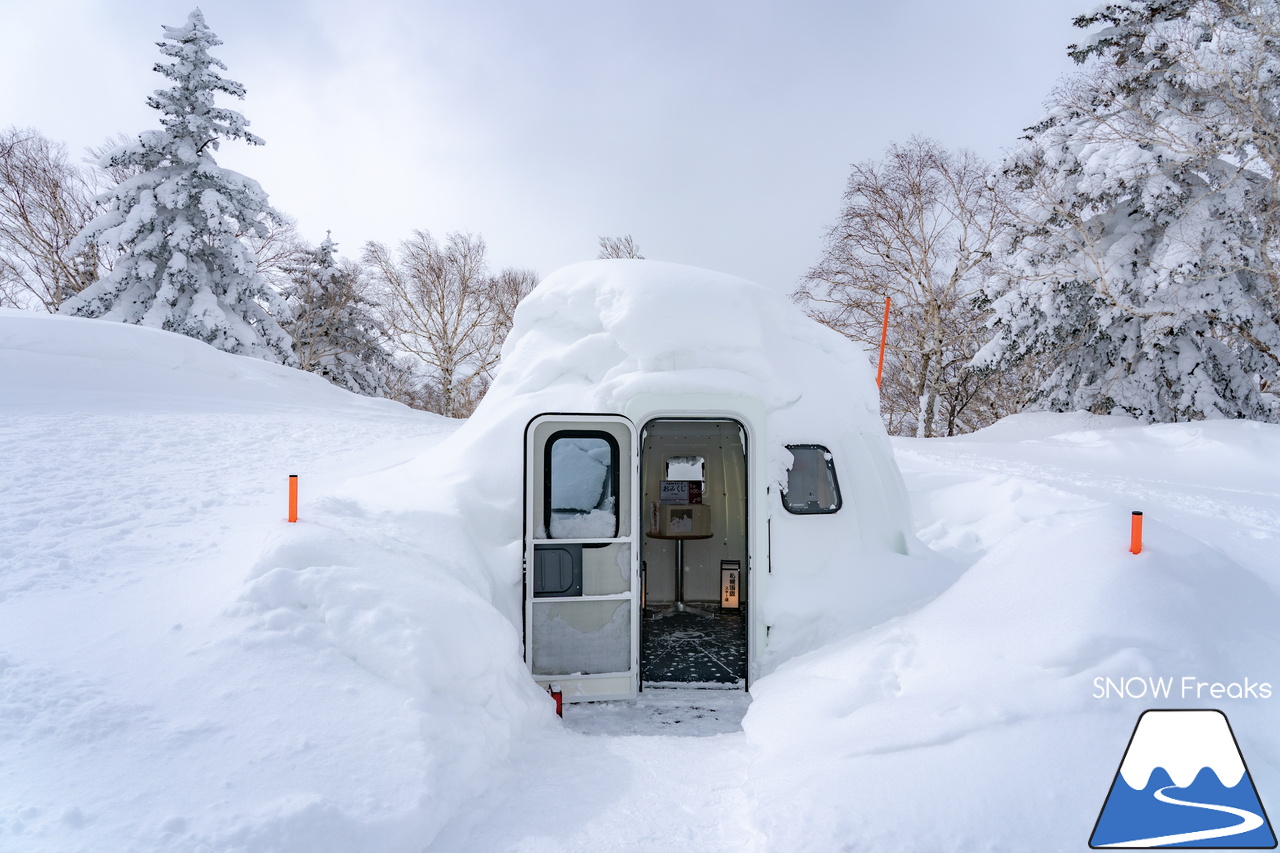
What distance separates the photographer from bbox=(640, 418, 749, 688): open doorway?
294 inches

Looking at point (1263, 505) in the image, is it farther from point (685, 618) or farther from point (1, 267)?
point (1, 267)

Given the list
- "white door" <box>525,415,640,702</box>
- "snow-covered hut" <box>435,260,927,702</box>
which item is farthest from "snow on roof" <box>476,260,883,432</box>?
"white door" <box>525,415,640,702</box>

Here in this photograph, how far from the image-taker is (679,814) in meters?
3.09

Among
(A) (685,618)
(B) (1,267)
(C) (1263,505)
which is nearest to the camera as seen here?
(A) (685,618)

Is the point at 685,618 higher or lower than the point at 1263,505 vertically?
lower

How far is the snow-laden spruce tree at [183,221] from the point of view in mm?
16375

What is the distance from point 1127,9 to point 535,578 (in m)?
18.1

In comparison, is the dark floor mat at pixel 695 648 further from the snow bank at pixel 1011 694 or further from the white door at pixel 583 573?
the snow bank at pixel 1011 694

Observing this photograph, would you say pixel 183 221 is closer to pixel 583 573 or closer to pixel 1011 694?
pixel 583 573

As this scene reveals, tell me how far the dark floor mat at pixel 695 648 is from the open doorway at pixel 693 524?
35 mm

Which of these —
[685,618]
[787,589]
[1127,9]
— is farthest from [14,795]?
[1127,9]

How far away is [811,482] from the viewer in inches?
220

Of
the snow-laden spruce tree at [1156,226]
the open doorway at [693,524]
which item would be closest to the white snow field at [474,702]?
the open doorway at [693,524]

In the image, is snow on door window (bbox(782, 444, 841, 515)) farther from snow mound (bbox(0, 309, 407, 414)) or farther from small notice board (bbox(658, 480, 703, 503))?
snow mound (bbox(0, 309, 407, 414))
